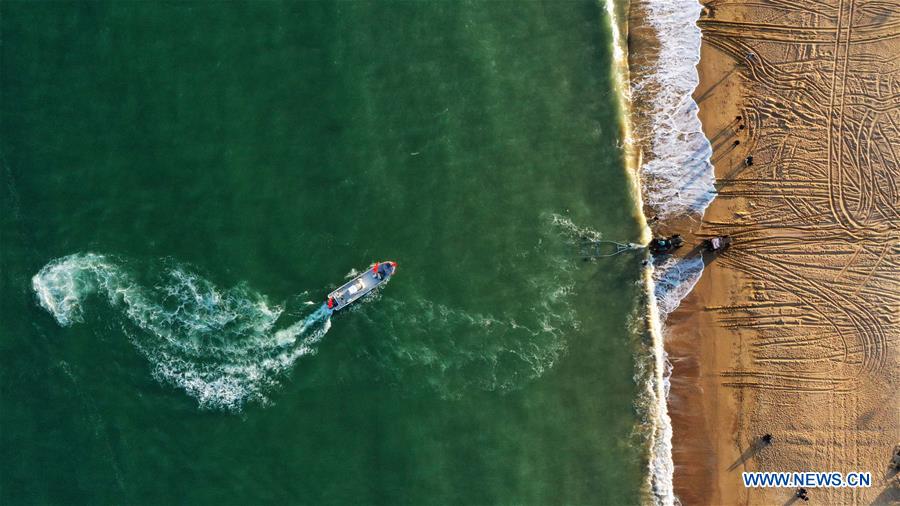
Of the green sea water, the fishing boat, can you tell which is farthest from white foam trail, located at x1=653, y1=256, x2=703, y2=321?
the fishing boat

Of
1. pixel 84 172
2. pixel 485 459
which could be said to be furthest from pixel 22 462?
pixel 485 459

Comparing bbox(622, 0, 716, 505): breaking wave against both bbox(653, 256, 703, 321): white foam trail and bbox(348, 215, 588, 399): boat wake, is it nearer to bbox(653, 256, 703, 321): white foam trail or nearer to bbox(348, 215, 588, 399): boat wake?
bbox(653, 256, 703, 321): white foam trail

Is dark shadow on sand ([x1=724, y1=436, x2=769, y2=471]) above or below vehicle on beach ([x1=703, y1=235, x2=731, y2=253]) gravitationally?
below

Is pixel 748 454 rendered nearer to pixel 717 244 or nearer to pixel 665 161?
pixel 717 244

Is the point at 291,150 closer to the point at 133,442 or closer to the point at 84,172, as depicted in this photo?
the point at 84,172

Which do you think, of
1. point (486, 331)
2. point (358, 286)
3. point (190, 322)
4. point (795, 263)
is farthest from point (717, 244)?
point (190, 322)

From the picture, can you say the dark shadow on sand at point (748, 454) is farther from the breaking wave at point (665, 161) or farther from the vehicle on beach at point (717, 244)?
the vehicle on beach at point (717, 244)
